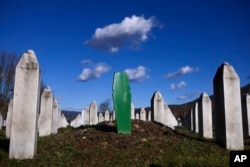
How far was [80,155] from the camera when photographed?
36.1 feet

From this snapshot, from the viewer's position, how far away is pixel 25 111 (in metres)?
11.0

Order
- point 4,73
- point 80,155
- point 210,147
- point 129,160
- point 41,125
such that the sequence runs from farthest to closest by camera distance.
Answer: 1. point 4,73
2. point 41,125
3. point 210,147
4. point 80,155
5. point 129,160

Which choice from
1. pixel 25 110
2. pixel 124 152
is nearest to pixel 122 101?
pixel 124 152

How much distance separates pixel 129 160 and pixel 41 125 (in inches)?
398

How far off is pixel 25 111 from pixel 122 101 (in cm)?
483

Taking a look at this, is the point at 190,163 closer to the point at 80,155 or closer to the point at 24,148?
the point at 80,155

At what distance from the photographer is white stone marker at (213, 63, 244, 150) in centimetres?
1206

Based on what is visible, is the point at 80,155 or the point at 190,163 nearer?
the point at 190,163

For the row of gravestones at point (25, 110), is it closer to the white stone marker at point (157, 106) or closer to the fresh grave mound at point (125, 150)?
the fresh grave mound at point (125, 150)

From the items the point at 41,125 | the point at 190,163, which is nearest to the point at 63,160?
the point at 190,163

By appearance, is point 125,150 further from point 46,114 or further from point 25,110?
point 46,114

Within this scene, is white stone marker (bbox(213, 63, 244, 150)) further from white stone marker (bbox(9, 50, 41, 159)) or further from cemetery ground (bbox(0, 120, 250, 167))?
white stone marker (bbox(9, 50, 41, 159))

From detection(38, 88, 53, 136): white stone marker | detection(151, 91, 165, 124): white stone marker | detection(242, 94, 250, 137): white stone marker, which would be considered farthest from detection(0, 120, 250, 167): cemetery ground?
detection(242, 94, 250, 137): white stone marker

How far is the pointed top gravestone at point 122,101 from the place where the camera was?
14328 millimetres
